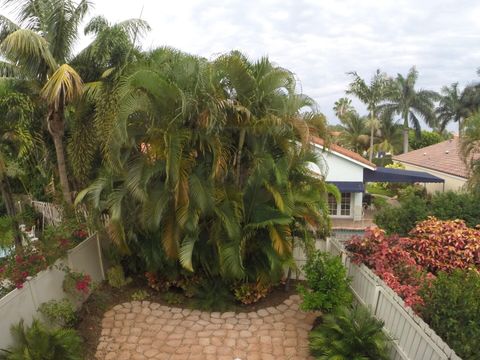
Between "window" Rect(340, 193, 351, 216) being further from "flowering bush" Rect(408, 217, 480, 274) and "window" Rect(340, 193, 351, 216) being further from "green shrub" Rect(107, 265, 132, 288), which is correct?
"green shrub" Rect(107, 265, 132, 288)

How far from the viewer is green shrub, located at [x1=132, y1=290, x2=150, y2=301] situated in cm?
729

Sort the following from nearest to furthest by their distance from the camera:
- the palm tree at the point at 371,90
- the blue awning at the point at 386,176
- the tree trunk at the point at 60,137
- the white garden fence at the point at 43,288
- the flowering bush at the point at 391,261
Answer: the white garden fence at the point at 43,288, the flowering bush at the point at 391,261, the tree trunk at the point at 60,137, the blue awning at the point at 386,176, the palm tree at the point at 371,90

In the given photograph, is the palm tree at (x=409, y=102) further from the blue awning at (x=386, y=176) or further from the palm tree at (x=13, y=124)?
the palm tree at (x=13, y=124)

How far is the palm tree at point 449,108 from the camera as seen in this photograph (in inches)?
1636

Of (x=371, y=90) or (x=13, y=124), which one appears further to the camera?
(x=371, y=90)

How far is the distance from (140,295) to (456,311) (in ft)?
18.6

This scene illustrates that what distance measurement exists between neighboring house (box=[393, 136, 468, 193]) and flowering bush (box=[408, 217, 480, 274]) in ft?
35.6

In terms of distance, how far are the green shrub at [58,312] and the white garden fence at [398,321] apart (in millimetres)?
4990

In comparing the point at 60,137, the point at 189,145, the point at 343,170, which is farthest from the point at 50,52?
the point at 343,170

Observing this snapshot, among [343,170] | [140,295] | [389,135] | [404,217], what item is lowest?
[140,295]

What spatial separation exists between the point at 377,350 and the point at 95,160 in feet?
23.9

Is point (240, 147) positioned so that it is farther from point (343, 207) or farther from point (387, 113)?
point (387, 113)

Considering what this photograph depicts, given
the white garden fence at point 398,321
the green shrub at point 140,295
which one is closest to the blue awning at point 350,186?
the white garden fence at point 398,321

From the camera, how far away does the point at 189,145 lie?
6324 millimetres
